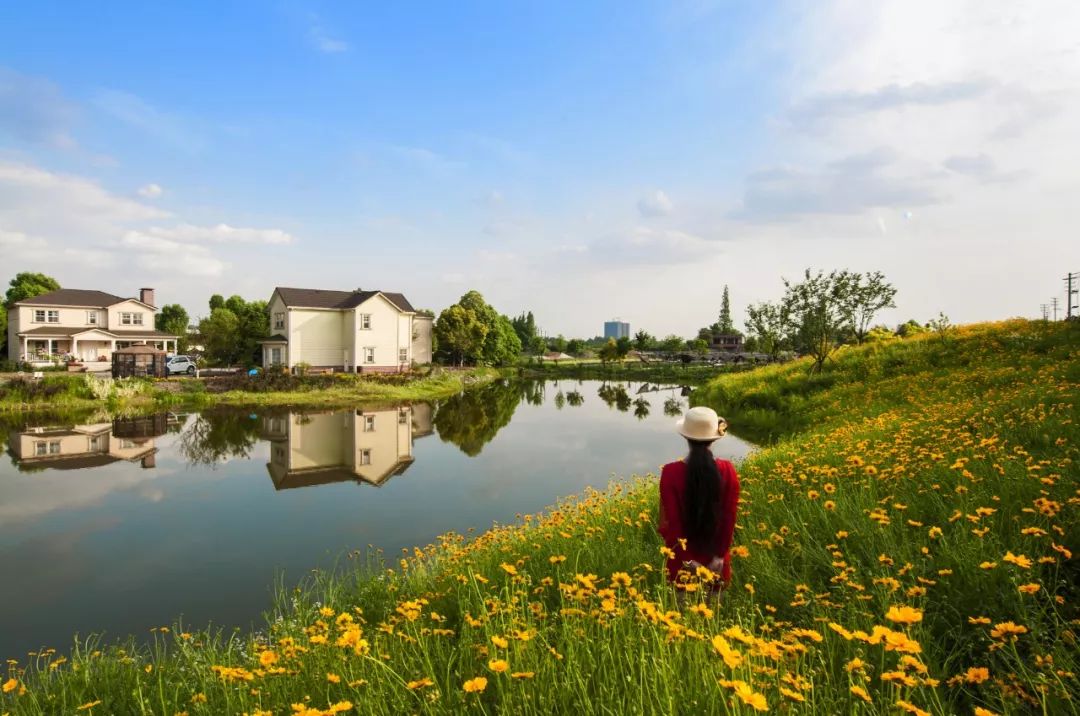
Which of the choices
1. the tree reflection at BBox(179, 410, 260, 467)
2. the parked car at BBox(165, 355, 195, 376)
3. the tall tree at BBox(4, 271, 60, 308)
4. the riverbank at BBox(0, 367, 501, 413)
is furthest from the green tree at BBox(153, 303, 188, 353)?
the tree reflection at BBox(179, 410, 260, 467)

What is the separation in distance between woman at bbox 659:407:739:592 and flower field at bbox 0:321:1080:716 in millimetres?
292

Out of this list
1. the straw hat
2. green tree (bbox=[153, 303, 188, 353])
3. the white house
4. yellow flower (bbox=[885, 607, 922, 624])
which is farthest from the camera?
green tree (bbox=[153, 303, 188, 353])

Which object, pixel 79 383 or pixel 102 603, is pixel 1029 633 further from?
pixel 79 383

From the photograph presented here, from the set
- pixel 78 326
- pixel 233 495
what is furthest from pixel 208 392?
pixel 78 326

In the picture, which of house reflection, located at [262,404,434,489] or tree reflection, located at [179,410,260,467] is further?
tree reflection, located at [179,410,260,467]

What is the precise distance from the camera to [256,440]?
18016 millimetres

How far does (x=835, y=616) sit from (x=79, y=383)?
103 ft

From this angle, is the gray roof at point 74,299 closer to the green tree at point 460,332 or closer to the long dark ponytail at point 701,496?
the green tree at point 460,332

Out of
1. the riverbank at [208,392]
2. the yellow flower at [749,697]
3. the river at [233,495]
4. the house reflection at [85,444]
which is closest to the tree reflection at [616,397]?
the river at [233,495]

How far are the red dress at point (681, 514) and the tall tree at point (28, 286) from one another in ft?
216

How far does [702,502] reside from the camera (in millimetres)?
3768

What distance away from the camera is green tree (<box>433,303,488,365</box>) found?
2068 inches

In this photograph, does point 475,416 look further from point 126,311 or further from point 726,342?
point 726,342

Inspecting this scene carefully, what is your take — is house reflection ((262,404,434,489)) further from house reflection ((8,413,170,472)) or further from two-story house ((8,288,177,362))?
two-story house ((8,288,177,362))
